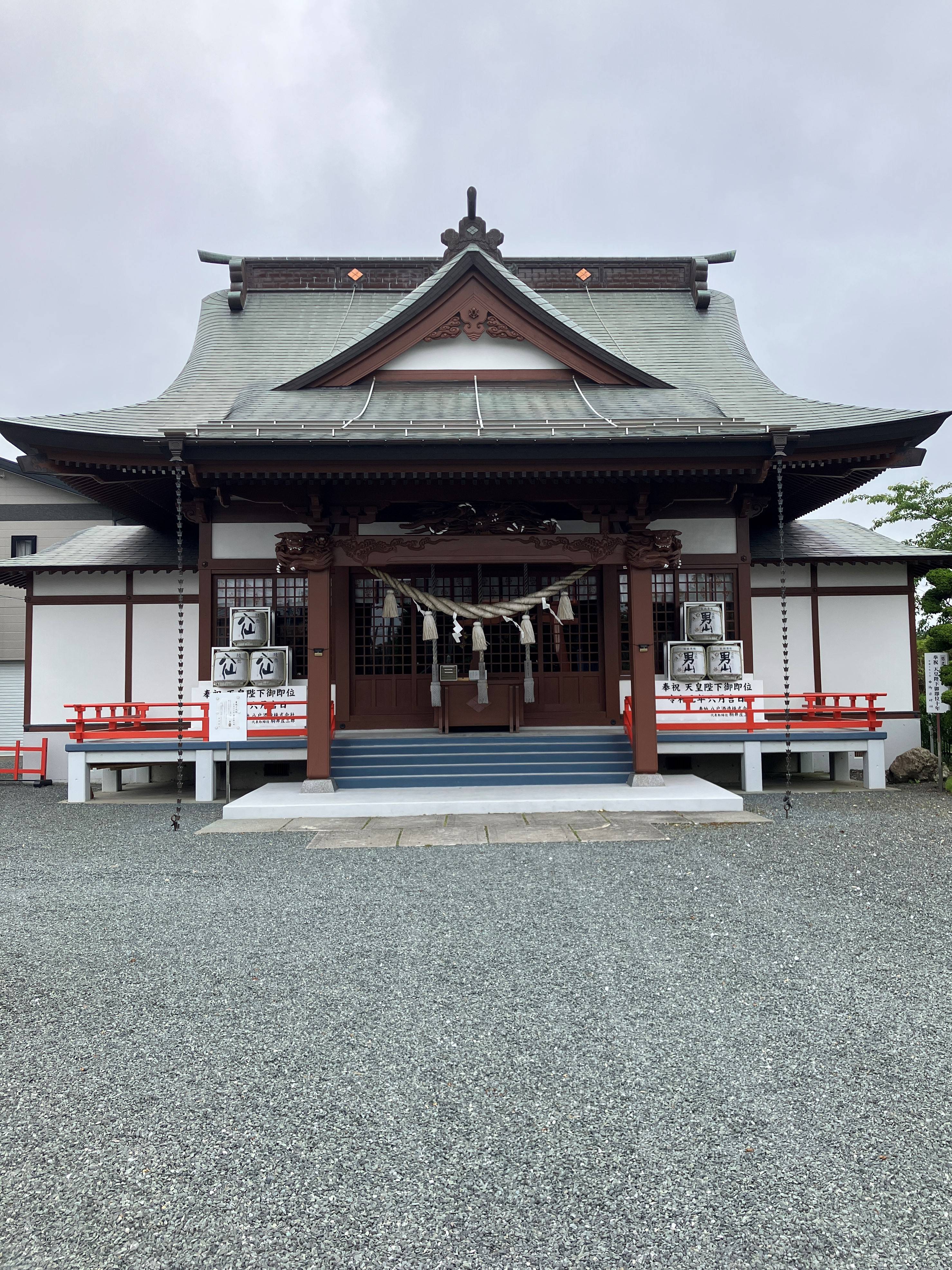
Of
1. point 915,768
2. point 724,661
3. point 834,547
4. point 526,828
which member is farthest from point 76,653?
point 915,768

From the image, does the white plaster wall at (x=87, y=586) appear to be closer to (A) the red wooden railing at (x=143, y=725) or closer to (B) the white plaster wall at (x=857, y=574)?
(A) the red wooden railing at (x=143, y=725)

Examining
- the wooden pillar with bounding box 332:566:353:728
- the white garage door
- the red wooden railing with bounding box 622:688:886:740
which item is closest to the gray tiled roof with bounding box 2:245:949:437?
the wooden pillar with bounding box 332:566:353:728

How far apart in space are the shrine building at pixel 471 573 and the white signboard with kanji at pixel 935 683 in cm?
87

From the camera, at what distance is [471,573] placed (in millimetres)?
12008

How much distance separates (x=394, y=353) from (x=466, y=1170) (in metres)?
11.7

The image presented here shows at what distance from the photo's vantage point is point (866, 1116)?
2.87 meters

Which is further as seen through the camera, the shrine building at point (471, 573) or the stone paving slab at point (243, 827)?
the shrine building at point (471, 573)

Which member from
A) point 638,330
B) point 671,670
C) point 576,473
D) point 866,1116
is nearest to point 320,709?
point 576,473

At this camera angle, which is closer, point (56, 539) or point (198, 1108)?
point (198, 1108)

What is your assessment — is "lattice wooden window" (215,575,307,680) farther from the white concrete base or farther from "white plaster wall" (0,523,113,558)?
"white plaster wall" (0,523,113,558)

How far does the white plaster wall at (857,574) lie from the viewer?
12.8 m

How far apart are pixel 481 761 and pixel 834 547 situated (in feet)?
25.6

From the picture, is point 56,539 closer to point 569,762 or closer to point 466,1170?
point 569,762

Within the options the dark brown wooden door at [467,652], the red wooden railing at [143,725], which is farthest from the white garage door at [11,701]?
the dark brown wooden door at [467,652]
